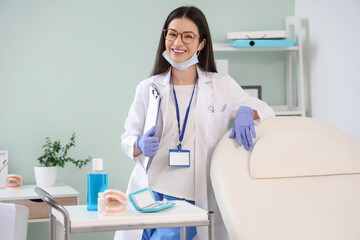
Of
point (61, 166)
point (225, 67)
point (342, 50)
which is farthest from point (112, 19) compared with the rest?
point (342, 50)

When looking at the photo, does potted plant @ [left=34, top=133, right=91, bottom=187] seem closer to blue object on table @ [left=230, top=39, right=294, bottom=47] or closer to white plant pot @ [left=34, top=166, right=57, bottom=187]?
white plant pot @ [left=34, top=166, right=57, bottom=187]

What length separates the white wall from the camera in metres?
2.88

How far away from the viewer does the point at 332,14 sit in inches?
122

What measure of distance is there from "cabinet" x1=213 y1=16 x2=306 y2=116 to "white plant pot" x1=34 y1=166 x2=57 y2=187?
130 centimetres

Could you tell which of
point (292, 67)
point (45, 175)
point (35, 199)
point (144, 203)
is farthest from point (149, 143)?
point (292, 67)

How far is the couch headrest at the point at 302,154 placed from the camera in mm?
1805

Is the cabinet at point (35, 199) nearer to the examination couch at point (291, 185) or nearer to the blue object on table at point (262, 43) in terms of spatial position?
the examination couch at point (291, 185)

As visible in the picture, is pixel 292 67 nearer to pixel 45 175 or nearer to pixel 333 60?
pixel 333 60

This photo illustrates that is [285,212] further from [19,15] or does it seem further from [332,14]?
[19,15]

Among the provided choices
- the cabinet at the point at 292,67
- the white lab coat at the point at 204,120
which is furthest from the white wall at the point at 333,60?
the white lab coat at the point at 204,120

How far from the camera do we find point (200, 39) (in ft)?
7.14

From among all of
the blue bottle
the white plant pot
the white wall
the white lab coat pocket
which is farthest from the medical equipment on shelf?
the white wall

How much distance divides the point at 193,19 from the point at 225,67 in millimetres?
1204

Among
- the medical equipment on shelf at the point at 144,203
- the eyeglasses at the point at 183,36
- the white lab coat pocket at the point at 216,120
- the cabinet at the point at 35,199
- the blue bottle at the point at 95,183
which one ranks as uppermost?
the eyeglasses at the point at 183,36
